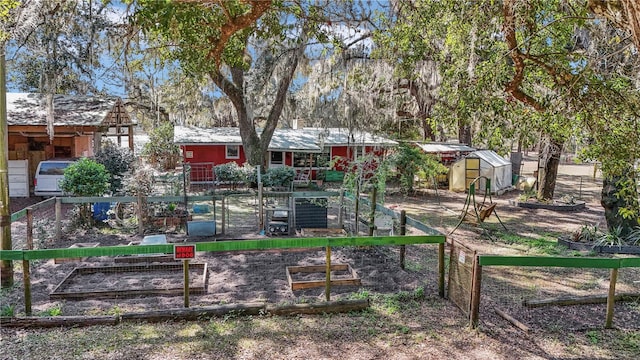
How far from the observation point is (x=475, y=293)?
4.99 metres

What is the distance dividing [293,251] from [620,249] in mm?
6831

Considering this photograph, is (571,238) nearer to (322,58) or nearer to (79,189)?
(322,58)

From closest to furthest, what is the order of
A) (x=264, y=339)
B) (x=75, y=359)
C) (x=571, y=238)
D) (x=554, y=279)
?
(x=75, y=359) < (x=264, y=339) < (x=554, y=279) < (x=571, y=238)

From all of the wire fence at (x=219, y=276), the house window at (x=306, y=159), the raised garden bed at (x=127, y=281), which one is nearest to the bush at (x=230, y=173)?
the house window at (x=306, y=159)

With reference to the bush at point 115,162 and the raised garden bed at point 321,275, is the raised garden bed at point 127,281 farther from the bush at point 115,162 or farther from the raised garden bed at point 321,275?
the bush at point 115,162

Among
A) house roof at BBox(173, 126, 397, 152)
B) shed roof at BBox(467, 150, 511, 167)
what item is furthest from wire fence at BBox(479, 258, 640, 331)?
house roof at BBox(173, 126, 397, 152)

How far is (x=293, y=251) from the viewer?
28.2 feet

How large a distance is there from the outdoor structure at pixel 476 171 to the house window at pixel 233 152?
1054 centimetres

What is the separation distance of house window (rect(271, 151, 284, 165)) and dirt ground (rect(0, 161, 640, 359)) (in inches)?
575

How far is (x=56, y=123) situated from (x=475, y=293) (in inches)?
551

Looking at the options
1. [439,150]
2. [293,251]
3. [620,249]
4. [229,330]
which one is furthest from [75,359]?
[439,150]

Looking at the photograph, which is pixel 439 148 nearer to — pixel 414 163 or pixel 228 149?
pixel 414 163

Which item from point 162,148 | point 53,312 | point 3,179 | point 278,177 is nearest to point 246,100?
point 278,177

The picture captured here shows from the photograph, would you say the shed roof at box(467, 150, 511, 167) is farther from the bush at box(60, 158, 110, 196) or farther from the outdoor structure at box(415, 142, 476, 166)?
the bush at box(60, 158, 110, 196)
